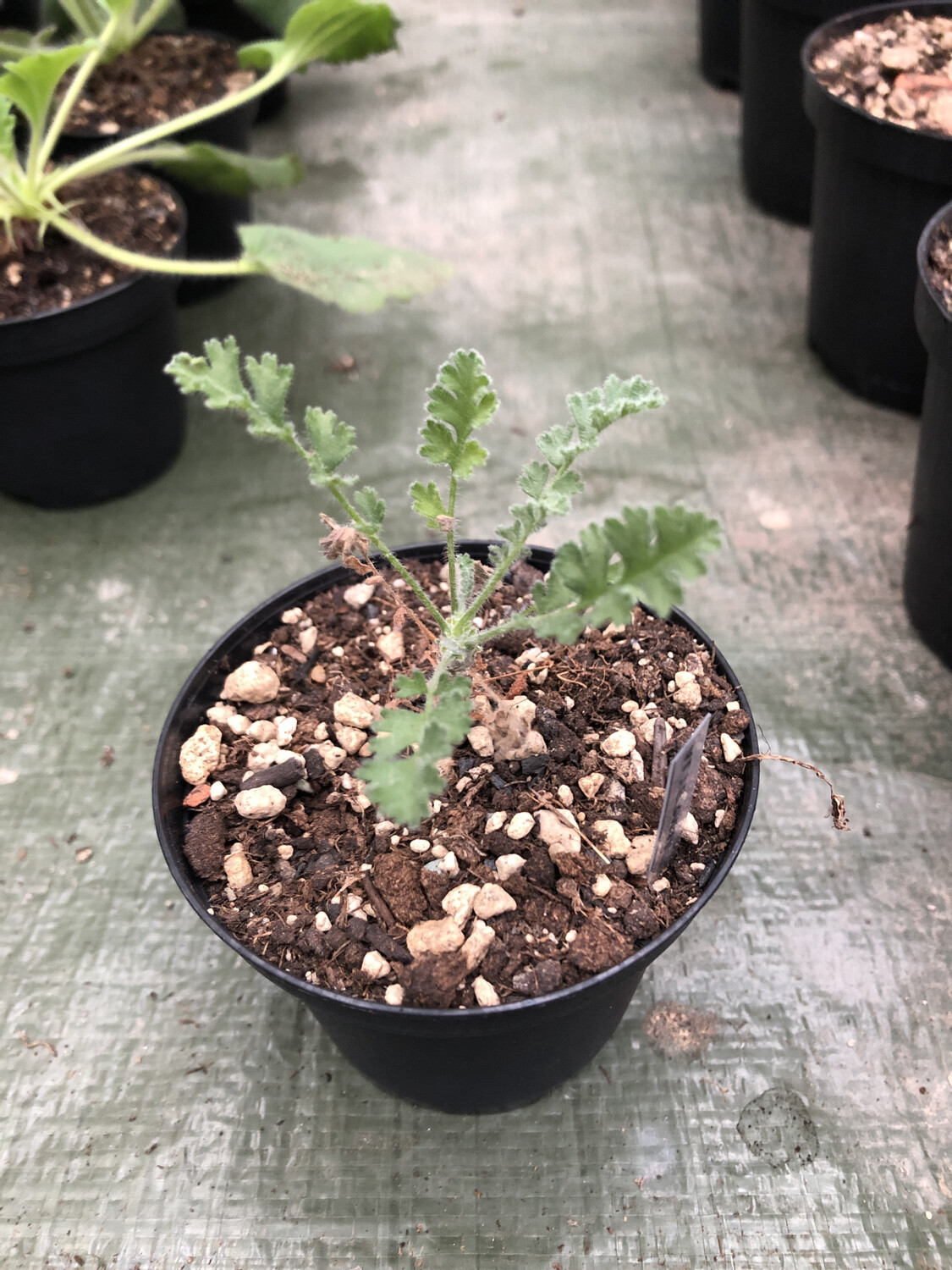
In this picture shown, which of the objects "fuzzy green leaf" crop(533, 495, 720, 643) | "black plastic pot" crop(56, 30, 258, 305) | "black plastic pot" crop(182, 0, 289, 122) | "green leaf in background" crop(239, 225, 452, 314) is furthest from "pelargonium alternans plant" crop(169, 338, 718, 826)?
"black plastic pot" crop(182, 0, 289, 122)

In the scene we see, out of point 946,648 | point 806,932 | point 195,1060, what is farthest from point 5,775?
point 946,648

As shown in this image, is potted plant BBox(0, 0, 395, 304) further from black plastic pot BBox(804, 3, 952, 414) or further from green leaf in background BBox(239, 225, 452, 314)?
black plastic pot BBox(804, 3, 952, 414)

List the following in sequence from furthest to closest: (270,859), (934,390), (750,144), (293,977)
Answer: (750,144) < (934,390) < (270,859) < (293,977)

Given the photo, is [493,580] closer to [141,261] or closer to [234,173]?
[141,261]

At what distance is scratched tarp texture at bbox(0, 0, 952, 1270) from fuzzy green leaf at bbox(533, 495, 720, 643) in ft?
2.11

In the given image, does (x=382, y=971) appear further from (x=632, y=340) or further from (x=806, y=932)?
(x=632, y=340)

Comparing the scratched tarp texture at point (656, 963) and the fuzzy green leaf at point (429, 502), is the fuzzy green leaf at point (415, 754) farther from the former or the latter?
the scratched tarp texture at point (656, 963)

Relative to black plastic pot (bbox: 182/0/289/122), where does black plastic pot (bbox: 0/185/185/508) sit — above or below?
below

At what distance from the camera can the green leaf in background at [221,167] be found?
1787 millimetres

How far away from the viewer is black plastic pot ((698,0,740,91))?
267cm

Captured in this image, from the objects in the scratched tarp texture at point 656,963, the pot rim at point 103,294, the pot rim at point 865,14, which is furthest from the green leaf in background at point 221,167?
the pot rim at point 865,14

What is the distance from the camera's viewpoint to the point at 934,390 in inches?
56.9

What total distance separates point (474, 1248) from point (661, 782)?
53 centimetres

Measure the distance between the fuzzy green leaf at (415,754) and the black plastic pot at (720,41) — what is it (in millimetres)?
2517
